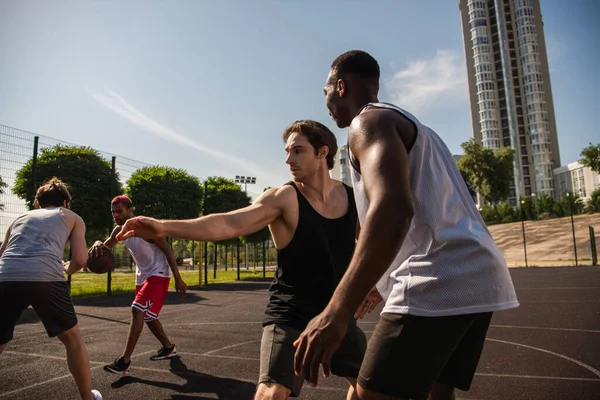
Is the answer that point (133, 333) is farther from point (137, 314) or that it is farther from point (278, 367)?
point (278, 367)

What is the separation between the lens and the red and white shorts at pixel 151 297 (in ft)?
16.9

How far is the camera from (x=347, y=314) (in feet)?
4.43

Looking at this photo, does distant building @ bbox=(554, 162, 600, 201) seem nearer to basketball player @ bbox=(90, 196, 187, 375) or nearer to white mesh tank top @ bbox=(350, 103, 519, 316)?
Result: basketball player @ bbox=(90, 196, 187, 375)

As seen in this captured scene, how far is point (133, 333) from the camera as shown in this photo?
484cm

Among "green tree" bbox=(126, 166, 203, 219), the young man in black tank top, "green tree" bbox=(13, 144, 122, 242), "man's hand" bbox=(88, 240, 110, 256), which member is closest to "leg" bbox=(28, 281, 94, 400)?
"man's hand" bbox=(88, 240, 110, 256)

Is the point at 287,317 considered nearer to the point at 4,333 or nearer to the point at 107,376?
the point at 4,333

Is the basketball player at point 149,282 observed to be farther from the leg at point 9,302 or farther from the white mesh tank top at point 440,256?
the white mesh tank top at point 440,256

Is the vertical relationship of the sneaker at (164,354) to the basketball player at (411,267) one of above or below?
below

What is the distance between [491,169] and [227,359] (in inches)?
2749

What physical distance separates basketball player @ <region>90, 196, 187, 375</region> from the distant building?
84.1m

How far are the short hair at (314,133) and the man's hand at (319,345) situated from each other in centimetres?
186

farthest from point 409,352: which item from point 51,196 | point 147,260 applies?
point 147,260

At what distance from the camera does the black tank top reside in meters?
2.60

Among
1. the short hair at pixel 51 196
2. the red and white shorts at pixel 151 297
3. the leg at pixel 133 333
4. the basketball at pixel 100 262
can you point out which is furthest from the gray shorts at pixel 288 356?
the red and white shorts at pixel 151 297
